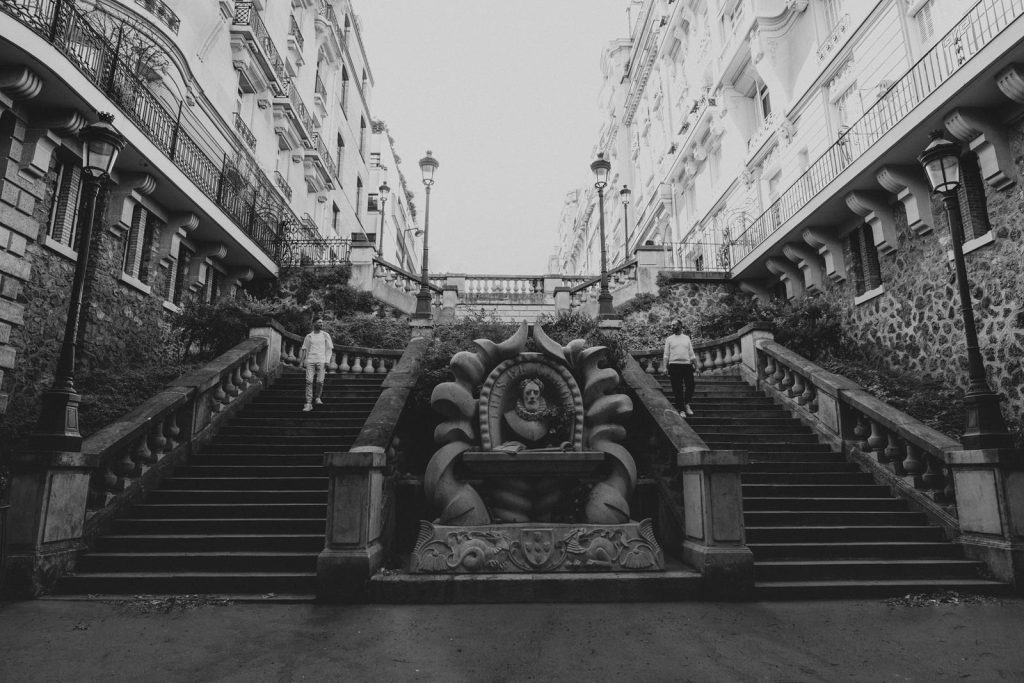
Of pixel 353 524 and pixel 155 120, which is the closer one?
pixel 353 524

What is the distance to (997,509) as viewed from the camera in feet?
19.8

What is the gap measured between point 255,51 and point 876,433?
837 inches

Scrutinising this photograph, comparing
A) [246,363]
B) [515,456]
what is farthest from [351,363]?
[515,456]

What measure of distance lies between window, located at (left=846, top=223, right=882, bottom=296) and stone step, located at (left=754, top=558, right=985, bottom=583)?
895cm

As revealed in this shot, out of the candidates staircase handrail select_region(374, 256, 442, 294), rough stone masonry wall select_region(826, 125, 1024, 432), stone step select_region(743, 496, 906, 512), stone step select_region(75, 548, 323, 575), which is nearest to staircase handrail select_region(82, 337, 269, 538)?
stone step select_region(75, 548, 323, 575)

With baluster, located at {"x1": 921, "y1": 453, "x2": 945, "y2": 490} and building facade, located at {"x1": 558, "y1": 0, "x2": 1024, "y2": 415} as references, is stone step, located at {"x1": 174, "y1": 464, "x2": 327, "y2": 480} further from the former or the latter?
building facade, located at {"x1": 558, "y1": 0, "x2": 1024, "y2": 415}

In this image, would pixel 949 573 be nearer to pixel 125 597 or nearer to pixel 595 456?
pixel 595 456

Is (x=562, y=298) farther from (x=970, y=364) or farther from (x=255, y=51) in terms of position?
(x=970, y=364)

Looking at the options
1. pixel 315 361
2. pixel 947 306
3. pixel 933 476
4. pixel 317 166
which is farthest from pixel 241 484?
pixel 317 166

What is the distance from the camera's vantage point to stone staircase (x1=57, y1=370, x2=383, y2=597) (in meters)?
5.92

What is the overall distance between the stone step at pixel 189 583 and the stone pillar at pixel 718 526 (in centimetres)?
Result: 390

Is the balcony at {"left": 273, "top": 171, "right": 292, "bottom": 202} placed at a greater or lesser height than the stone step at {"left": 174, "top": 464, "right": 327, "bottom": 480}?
greater

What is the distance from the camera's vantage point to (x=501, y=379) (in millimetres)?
7160

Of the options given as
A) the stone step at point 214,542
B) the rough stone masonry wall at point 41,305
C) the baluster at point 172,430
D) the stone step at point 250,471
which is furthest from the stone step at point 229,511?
the rough stone masonry wall at point 41,305
